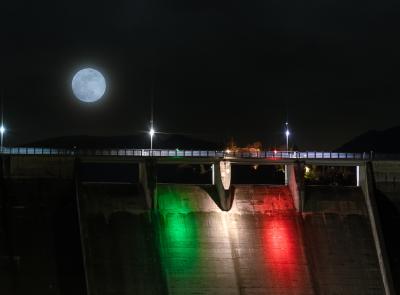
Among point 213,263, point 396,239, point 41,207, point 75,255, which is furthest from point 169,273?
point 396,239

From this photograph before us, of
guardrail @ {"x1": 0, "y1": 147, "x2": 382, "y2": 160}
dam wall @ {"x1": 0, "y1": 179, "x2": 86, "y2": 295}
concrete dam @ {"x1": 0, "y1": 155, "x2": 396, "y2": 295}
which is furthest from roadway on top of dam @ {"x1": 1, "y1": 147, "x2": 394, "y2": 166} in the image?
dam wall @ {"x1": 0, "y1": 179, "x2": 86, "y2": 295}

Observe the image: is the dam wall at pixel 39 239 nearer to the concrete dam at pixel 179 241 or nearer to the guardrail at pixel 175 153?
the concrete dam at pixel 179 241

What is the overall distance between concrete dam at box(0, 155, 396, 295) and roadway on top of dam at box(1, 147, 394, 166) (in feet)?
6.30

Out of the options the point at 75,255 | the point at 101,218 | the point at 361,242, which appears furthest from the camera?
the point at 361,242

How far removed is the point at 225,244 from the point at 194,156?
26.5ft

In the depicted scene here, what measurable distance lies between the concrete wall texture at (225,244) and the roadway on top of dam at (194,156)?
204cm

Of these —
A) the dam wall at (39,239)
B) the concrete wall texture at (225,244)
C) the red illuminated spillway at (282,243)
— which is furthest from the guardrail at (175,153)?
the red illuminated spillway at (282,243)

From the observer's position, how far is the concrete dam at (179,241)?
45281mm

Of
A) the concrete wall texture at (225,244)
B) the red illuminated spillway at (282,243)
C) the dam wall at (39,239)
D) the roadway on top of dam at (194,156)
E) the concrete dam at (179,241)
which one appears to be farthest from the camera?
the roadway on top of dam at (194,156)

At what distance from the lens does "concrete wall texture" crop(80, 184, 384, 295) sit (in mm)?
46938

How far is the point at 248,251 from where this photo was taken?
50125 millimetres

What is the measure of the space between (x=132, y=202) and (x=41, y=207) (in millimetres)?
6437

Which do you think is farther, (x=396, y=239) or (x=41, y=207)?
(x=396, y=239)

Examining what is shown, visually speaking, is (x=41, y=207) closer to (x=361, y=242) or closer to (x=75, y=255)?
(x=75, y=255)
